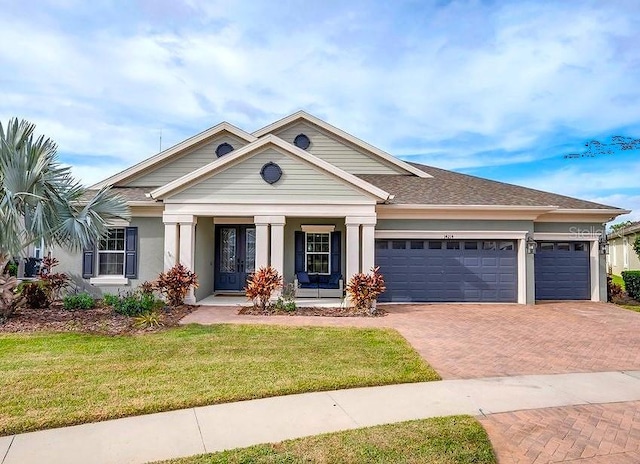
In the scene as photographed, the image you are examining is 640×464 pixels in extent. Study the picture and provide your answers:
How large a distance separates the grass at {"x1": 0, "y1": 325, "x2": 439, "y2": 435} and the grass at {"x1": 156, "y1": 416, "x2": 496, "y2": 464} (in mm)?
1427

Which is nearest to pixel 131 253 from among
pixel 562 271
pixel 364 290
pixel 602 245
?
pixel 364 290

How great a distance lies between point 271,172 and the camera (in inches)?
522

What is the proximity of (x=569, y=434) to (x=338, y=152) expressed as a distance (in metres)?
14.1

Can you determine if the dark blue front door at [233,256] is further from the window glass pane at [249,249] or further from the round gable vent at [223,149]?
the round gable vent at [223,149]

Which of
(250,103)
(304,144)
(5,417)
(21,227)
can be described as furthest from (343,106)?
(5,417)

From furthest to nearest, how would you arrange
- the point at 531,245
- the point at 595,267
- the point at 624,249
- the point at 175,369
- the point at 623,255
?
the point at 623,255
the point at 624,249
the point at 595,267
the point at 531,245
the point at 175,369

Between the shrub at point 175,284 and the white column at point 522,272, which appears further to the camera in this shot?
the white column at point 522,272

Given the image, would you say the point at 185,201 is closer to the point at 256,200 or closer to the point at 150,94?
the point at 256,200

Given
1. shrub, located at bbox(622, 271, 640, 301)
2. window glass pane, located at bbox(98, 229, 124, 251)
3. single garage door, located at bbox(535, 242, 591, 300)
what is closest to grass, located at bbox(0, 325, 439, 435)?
window glass pane, located at bbox(98, 229, 124, 251)

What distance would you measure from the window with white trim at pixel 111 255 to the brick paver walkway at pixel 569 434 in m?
13.1

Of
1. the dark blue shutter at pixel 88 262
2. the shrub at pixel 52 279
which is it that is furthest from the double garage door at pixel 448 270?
the shrub at pixel 52 279

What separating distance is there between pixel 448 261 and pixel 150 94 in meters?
12.6

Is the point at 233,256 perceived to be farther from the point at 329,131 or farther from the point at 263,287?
the point at 329,131

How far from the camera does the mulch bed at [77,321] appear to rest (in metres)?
9.32
